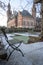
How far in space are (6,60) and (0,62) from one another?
0.25 meters

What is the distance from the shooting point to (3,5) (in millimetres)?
3977

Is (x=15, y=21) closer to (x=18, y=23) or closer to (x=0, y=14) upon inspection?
(x=18, y=23)

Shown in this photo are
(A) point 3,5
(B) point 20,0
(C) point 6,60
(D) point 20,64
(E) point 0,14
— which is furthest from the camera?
(B) point 20,0

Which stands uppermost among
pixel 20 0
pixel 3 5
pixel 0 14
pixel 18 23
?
pixel 20 0

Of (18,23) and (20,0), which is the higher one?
(20,0)

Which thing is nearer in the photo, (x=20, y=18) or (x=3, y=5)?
(x=3, y=5)

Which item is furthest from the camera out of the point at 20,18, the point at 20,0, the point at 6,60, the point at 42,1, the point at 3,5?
the point at 20,18

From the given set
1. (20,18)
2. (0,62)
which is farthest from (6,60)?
(20,18)

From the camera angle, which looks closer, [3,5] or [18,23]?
[3,5]

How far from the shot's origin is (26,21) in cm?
3672

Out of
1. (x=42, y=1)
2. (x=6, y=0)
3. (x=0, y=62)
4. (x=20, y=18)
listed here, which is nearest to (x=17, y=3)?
(x=6, y=0)

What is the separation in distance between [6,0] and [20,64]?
255 cm

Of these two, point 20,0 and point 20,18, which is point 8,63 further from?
point 20,18

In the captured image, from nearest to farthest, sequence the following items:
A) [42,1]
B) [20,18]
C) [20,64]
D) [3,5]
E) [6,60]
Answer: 1. [20,64]
2. [6,60]
3. [3,5]
4. [42,1]
5. [20,18]
